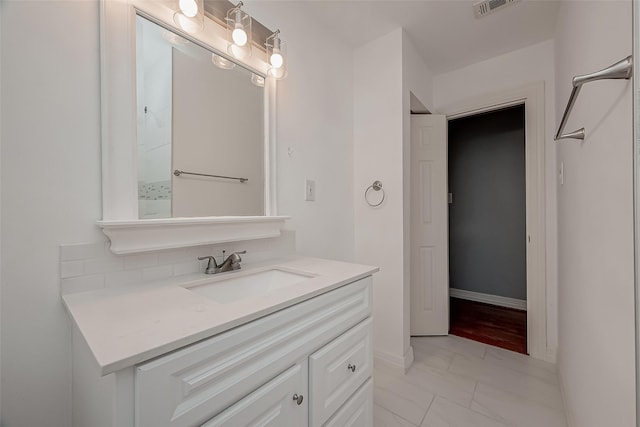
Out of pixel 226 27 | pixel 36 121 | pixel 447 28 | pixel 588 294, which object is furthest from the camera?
pixel 447 28

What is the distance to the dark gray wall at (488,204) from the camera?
298 cm

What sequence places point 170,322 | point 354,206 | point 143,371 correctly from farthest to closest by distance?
point 354,206, point 170,322, point 143,371

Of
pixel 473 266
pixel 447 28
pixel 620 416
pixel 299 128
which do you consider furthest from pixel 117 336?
pixel 473 266

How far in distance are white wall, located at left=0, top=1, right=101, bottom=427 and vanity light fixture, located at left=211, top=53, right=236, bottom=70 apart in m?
0.43

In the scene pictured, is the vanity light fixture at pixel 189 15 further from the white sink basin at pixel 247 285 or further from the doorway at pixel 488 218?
the doorway at pixel 488 218

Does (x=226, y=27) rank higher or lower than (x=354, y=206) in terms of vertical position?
higher

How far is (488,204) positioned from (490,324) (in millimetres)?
1378

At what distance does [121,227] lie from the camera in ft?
2.66

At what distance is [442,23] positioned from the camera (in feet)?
5.89

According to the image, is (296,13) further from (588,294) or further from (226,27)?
(588,294)

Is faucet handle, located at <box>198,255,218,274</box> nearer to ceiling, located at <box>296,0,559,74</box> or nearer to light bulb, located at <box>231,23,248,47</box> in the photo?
light bulb, located at <box>231,23,248,47</box>

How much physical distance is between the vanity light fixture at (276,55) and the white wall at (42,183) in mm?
714

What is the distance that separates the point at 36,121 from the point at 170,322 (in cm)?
69

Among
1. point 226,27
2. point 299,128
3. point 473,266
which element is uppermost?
point 226,27
